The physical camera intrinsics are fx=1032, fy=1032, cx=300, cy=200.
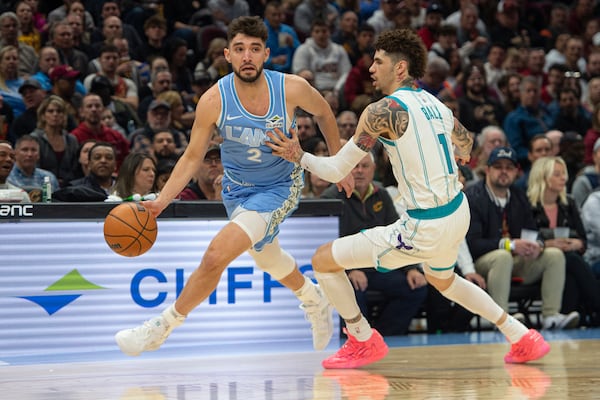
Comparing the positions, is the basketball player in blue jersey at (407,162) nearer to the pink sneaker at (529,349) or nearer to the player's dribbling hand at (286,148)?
the player's dribbling hand at (286,148)

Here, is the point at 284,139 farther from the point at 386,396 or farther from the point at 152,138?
the point at 152,138

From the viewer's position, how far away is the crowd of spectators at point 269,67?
9.84 meters

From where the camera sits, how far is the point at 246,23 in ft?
20.9

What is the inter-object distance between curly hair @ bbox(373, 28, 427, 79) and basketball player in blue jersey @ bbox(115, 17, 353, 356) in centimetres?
67

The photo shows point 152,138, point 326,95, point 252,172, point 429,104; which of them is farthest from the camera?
point 326,95

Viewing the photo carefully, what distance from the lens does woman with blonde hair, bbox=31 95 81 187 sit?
32.2 feet

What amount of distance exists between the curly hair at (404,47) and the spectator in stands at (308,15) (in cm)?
838

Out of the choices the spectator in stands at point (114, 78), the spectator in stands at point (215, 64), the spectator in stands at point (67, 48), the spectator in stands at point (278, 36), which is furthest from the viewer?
the spectator in stands at point (278, 36)

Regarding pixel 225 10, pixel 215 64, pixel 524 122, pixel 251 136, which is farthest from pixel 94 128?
pixel 524 122

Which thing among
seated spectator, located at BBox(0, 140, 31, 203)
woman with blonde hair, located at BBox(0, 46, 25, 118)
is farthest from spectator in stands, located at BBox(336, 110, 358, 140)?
seated spectator, located at BBox(0, 140, 31, 203)

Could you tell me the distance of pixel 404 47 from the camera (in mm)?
6152

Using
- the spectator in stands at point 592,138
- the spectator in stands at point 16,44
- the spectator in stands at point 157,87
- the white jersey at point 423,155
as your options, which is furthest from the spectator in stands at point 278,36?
the white jersey at point 423,155

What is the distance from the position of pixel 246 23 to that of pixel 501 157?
3.87 meters

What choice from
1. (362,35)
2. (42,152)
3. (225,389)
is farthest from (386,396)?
(362,35)
